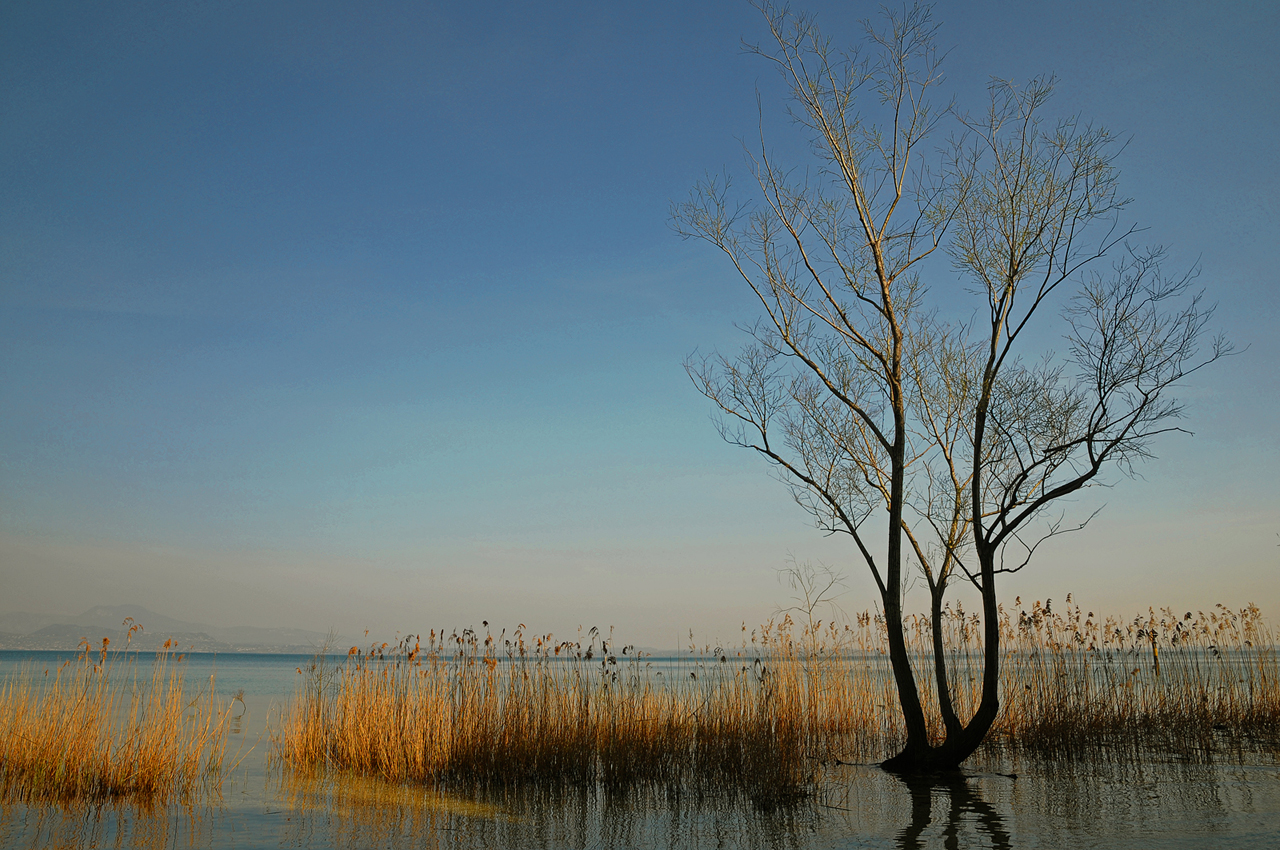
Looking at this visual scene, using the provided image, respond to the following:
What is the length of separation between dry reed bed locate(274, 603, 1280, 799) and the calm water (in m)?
0.43

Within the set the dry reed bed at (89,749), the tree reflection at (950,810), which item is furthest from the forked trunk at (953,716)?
the dry reed bed at (89,749)

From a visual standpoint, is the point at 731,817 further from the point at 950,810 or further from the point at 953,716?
the point at 953,716

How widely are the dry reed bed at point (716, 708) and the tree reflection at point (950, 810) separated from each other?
1.06 m

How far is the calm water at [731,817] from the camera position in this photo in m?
5.41

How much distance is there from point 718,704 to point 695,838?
2255 millimetres

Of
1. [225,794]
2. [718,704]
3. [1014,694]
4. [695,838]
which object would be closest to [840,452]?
[718,704]

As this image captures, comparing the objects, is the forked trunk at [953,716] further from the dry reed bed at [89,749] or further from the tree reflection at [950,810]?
the dry reed bed at [89,749]

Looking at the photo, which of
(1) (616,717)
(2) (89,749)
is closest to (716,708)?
(1) (616,717)

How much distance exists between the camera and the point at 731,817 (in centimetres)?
624

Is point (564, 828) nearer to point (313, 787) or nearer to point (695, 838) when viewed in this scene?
point (695, 838)

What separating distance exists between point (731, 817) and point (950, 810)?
177cm

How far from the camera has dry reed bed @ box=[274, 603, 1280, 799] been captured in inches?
301

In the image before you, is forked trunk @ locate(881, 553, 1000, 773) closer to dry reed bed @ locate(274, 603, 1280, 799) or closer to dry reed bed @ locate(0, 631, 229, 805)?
dry reed bed @ locate(274, 603, 1280, 799)

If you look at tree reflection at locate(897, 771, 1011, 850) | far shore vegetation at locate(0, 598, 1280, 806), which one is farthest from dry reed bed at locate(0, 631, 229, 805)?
tree reflection at locate(897, 771, 1011, 850)
